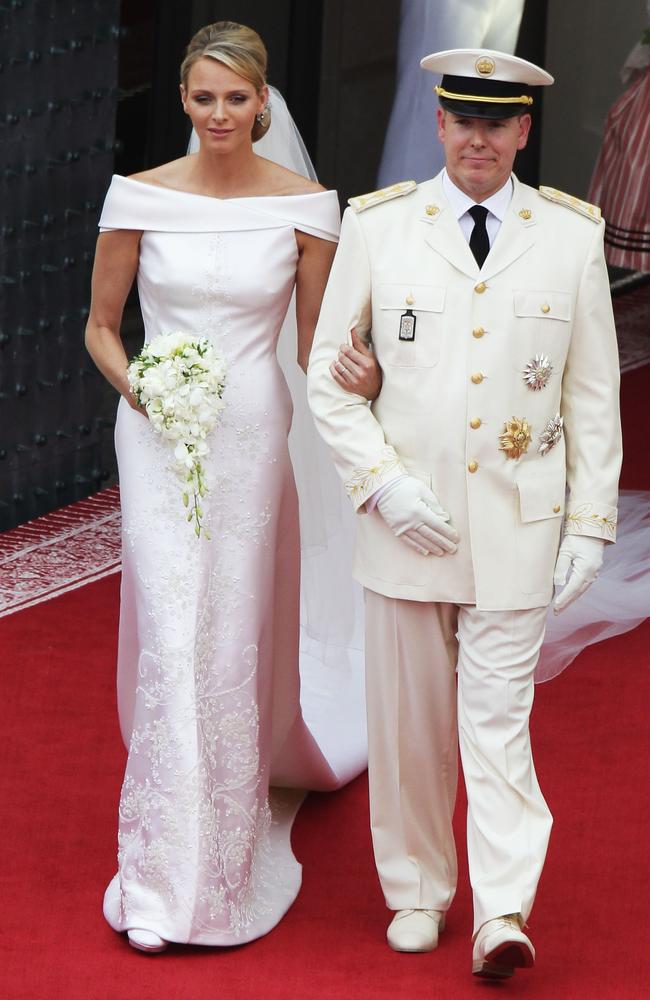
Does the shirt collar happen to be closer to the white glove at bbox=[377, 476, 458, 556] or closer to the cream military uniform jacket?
the cream military uniform jacket

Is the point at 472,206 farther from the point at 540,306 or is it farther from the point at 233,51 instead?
the point at 233,51

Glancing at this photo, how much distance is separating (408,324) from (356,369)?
13cm

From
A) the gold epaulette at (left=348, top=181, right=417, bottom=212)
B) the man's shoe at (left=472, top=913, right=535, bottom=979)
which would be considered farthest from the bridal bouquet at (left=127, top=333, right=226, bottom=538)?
the man's shoe at (left=472, top=913, right=535, bottom=979)

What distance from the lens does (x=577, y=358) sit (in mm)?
3621

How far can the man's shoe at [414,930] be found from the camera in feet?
12.4

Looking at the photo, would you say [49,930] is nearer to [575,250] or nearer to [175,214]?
[175,214]

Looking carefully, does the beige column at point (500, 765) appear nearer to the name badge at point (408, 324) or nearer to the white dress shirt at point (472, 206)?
the white dress shirt at point (472, 206)

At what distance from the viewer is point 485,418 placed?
3.58m

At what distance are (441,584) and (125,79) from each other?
5.48 m

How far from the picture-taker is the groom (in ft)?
11.6

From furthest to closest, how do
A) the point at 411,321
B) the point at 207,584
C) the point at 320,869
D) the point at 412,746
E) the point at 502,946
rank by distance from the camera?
the point at 320,869, the point at 207,584, the point at 412,746, the point at 411,321, the point at 502,946

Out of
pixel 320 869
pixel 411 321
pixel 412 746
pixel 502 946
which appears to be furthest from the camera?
pixel 320 869

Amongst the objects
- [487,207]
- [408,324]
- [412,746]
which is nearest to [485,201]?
[487,207]

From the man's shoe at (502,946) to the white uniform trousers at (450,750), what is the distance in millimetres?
22
